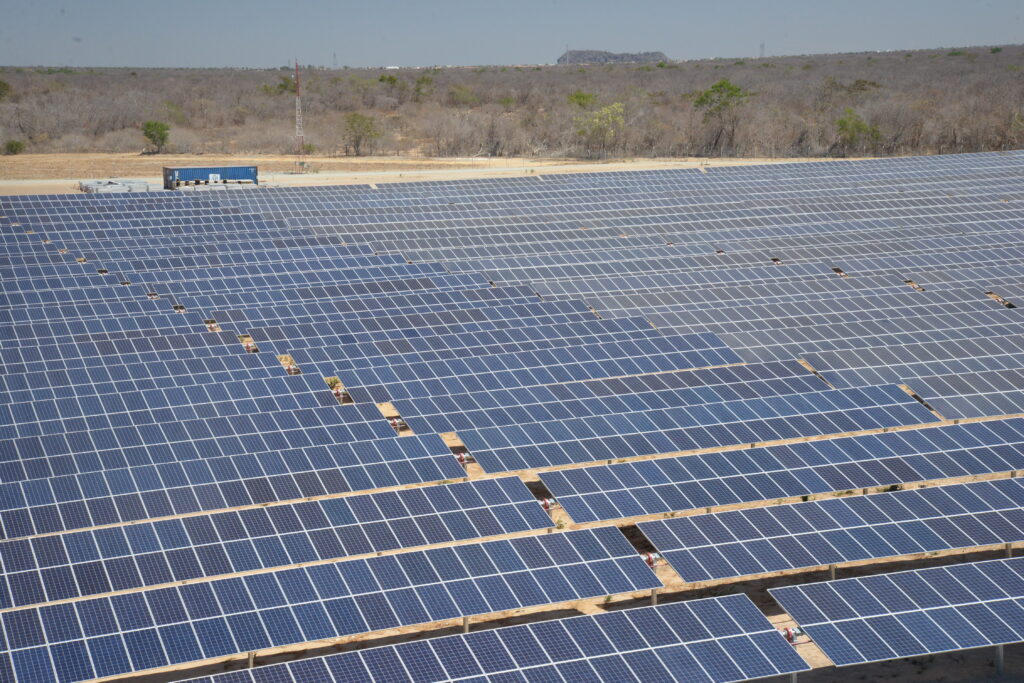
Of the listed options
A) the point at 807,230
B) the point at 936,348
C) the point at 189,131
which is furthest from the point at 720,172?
the point at 189,131

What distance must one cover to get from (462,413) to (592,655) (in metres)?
11.3

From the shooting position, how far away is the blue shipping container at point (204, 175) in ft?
204

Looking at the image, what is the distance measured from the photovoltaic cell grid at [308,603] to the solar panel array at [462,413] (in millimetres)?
56

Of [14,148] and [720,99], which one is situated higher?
[720,99]

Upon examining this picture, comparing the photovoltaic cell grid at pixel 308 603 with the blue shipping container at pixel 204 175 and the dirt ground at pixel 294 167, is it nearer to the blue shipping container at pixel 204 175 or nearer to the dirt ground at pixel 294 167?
the blue shipping container at pixel 204 175

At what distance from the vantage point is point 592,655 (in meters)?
18.5

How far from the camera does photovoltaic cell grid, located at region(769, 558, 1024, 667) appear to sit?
749 inches

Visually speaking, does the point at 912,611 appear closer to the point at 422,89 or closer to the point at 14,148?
the point at 14,148

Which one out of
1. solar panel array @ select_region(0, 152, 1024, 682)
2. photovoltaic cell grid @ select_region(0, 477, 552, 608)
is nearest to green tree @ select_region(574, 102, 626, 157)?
solar panel array @ select_region(0, 152, 1024, 682)

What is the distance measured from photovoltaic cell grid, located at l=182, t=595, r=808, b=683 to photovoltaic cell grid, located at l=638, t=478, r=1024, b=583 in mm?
2121

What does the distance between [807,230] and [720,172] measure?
14017 millimetres

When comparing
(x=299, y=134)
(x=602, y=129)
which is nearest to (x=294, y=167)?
(x=299, y=134)

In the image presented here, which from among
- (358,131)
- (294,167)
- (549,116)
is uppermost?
(549,116)

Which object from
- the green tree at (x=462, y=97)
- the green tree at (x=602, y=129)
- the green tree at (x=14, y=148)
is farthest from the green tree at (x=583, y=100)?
the green tree at (x=14, y=148)
